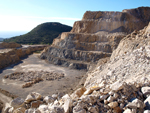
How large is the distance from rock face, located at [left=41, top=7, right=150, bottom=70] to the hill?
32.7m

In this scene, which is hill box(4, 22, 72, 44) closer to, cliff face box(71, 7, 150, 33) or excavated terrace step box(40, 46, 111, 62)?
excavated terrace step box(40, 46, 111, 62)

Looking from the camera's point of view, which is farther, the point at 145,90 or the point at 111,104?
the point at 145,90

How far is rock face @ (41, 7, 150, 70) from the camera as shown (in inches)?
1232

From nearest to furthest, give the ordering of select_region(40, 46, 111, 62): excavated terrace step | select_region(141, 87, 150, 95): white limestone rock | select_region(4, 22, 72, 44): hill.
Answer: select_region(141, 87, 150, 95): white limestone rock, select_region(40, 46, 111, 62): excavated terrace step, select_region(4, 22, 72, 44): hill

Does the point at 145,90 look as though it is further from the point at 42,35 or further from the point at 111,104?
the point at 42,35

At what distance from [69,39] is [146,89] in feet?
107

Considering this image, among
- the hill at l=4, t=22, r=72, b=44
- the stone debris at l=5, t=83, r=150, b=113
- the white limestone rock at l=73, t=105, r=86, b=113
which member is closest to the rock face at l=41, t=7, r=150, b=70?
the stone debris at l=5, t=83, r=150, b=113

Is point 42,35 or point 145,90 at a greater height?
point 42,35

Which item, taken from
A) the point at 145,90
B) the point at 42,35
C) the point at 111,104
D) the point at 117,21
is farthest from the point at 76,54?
the point at 42,35

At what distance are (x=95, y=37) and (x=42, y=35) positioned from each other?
50045 millimetres

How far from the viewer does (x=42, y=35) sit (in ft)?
253

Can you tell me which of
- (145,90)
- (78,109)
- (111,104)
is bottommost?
(78,109)

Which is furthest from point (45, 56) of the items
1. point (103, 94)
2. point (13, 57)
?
point (103, 94)

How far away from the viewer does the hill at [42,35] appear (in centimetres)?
7042
